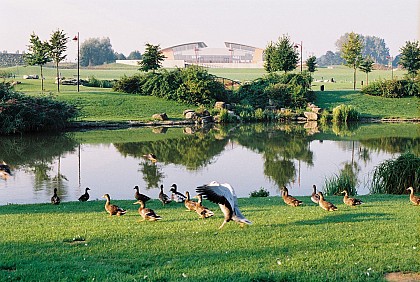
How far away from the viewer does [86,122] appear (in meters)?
39.6

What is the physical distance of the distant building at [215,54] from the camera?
13400 centimetres

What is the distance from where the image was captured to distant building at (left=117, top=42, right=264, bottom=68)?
440ft

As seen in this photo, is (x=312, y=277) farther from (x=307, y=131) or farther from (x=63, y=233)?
(x=307, y=131)

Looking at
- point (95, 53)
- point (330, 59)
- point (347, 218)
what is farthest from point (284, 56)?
point (330, 59)

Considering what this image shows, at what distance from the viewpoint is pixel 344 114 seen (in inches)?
1799

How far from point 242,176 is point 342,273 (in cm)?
1404

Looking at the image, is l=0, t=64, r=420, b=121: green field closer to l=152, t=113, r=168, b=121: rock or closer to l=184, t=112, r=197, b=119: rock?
l=152, t=113, r=168, b=121: rock

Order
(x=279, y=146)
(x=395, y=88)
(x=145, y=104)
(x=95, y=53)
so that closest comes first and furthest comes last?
(x=279, y=146)
(x=145, y=104)
(x=395, y=88)
(x=95, y=53)

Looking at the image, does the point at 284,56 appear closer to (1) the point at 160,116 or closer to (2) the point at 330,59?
(1) the point at 160,116

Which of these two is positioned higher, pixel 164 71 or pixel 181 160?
pixel 164 71

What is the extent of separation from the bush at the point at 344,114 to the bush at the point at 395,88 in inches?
324

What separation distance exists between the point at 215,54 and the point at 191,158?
382 feet

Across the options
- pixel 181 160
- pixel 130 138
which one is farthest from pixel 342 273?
pixel 130 138

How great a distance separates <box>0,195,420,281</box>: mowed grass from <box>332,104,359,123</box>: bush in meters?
35.1
